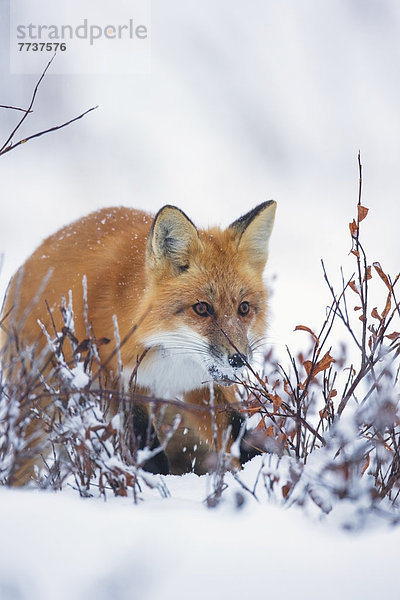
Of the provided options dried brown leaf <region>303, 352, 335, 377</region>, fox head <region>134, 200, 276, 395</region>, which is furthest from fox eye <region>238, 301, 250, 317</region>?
dried brown leaf <region>303, 352, 335, 377</region>

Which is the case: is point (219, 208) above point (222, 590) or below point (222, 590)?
above

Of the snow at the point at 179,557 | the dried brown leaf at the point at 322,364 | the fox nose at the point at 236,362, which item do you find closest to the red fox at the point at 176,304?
the fox nose at the point at 236,362

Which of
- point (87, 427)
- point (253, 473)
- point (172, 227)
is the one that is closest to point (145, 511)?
point (87, 427)

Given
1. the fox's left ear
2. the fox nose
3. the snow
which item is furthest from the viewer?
the fox's left ear

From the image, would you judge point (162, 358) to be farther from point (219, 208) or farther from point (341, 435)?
point (219, 208)

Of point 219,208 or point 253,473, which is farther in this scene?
point 219,208

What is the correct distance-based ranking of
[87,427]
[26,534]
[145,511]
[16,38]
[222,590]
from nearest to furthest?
[222,590], [26,534], [145,511], [87,427], [16,38]

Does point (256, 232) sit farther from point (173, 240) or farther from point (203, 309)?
point (203, 309)

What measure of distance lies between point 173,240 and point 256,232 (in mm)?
520

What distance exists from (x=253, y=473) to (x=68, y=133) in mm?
13955

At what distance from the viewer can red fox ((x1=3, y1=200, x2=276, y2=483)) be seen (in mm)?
3336

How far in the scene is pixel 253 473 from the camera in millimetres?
2891

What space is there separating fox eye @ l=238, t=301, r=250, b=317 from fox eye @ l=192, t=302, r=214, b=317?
195 mm

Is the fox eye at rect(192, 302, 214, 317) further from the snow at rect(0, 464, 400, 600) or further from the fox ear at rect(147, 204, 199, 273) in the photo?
the snow at rect(0, 464, 400, 600)
